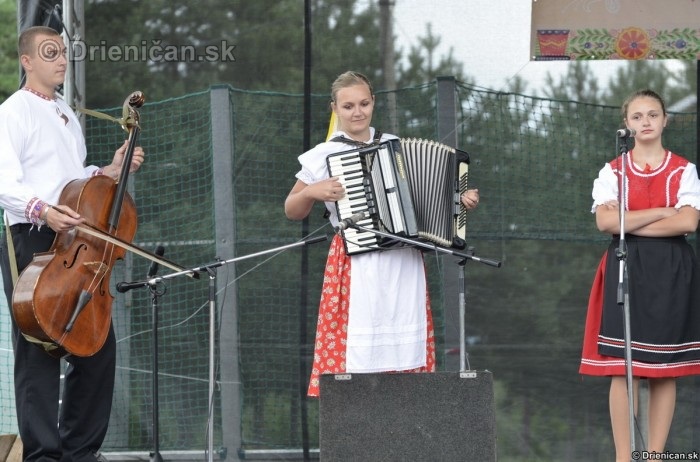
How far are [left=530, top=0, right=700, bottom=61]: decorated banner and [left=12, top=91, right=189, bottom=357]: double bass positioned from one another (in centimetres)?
214

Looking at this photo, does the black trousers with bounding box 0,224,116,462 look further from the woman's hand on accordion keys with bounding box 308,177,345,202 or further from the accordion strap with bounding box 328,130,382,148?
the accordion strap with bounding box 328,130,382,148

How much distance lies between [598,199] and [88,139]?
2.42m

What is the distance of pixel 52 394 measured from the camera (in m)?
3.78

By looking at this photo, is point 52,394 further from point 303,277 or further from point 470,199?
point 470,199

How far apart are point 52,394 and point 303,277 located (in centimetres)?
152

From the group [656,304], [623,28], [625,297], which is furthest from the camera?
[623,28]

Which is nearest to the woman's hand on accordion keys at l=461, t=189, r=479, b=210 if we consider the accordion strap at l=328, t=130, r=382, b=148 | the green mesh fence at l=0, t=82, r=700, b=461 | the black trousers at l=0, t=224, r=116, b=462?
the accordion strap at l=328, t=130, r=382, b=148

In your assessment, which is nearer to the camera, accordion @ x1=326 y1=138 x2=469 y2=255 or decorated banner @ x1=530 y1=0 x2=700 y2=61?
accordion @ x1=326 y1=138 x2=469 y2=255

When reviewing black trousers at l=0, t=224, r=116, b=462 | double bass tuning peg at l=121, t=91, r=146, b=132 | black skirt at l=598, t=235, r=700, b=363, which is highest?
double bass tuning peg at l=121, t=91, r=146, b=132

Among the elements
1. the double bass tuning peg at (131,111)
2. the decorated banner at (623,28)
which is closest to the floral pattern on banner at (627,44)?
the decorated banner at (623,28)

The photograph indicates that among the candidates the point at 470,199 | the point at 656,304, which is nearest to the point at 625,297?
the point at 656,304

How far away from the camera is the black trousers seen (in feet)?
12.2

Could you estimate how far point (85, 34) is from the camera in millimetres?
4945

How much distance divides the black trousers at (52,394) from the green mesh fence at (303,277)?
1032mm
